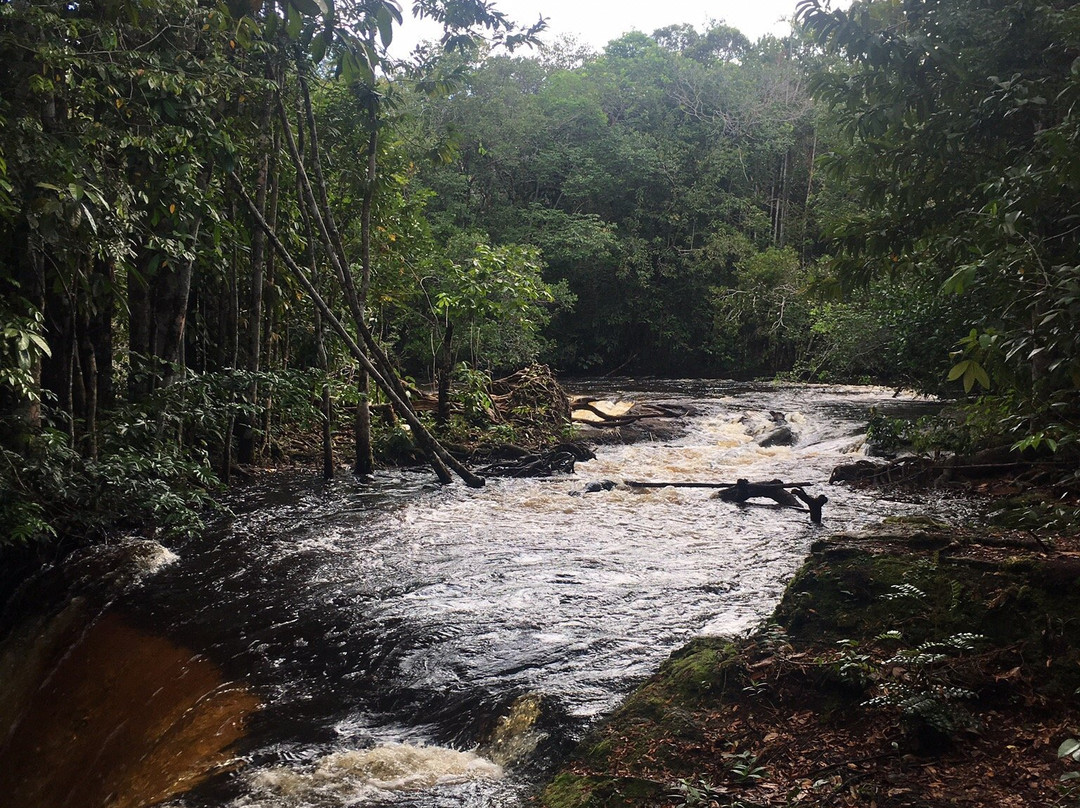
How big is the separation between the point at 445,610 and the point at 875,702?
3204mm

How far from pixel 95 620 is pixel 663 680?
391 cm

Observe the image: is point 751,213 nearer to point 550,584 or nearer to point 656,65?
point 656,65

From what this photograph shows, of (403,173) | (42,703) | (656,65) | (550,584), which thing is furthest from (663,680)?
(656,65)

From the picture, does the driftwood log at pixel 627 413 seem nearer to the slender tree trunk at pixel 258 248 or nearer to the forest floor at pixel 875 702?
the slender tree trunk at pixel 258 248

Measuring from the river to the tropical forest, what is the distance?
36 mm

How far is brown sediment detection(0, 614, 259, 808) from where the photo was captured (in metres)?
3.54

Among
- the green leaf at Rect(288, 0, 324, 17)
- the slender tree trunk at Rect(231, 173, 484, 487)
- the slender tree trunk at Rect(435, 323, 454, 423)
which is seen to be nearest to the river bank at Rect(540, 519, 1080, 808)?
the green leaf at Rect(288, 0, 324, 17)

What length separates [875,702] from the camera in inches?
124

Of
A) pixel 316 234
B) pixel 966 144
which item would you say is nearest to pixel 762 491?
pixel 966 144

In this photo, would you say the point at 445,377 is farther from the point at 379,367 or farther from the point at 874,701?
the point at 874,701

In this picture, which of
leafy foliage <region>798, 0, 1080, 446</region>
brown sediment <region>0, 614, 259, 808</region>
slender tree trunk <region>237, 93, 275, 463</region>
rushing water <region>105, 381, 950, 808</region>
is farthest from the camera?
slender tree trunk <region>237, 93, 275, 463</region>

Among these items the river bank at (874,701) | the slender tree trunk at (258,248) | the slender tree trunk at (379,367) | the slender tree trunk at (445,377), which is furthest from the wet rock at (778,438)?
the river bank at (874,701)

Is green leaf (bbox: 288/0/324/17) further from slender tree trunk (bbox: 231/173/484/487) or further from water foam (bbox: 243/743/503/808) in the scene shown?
slender tree trunk (bbox: 231/173/484/487)

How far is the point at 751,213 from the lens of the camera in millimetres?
30391
